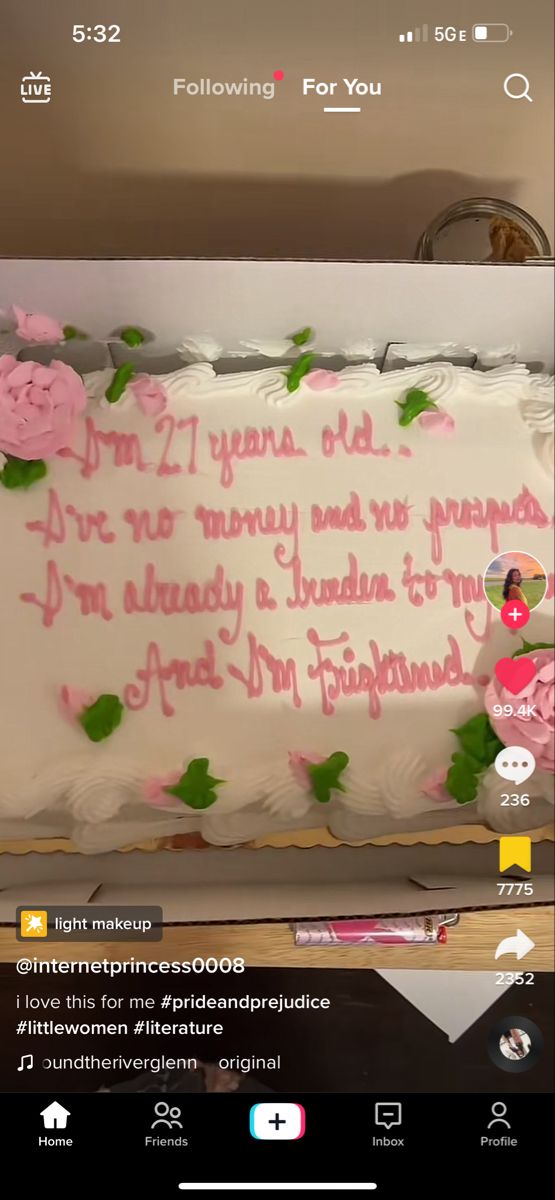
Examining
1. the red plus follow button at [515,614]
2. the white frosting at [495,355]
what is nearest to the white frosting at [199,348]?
the white frosting at [495,355]

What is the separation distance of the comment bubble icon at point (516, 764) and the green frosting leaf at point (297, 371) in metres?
0.34

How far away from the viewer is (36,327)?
0.60 m

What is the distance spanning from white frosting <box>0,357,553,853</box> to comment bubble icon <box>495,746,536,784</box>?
34 mm

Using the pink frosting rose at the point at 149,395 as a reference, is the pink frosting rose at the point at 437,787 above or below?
below

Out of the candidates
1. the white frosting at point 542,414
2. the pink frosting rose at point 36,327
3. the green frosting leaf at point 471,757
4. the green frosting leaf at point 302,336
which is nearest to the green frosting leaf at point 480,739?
the green frosting leaf at point 471,757

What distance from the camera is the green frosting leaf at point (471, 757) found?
604 millimetres

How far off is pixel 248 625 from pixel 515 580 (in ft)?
0.67

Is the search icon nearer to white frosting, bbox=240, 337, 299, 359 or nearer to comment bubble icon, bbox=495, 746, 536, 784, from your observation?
white frosting, bbox=240, 337, 299, 359

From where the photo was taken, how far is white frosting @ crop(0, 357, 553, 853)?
2.00ft

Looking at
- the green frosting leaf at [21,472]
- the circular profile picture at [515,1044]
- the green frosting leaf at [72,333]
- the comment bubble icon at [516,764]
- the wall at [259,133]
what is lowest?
the circular profile picture at [515,1044]

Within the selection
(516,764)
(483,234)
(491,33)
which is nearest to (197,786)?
(516,764)
